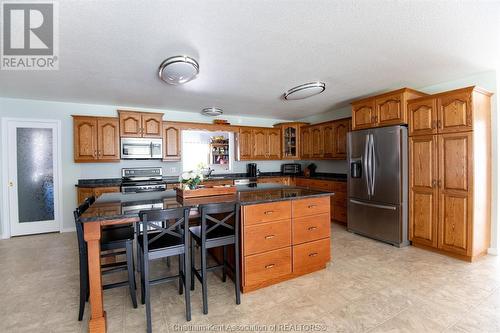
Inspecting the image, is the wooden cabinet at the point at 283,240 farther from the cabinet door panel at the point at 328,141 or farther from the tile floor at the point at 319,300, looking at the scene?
the cabinet door panel at the point at 328,141

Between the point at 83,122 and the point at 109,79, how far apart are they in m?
1.61

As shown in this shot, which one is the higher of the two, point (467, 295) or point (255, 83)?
point (255, 83)

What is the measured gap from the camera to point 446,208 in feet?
10.6

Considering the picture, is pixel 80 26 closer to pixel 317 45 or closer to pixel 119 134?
pixel 317 45

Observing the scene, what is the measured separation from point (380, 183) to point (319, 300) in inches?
89.5

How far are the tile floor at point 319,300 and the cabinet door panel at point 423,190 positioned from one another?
42cm

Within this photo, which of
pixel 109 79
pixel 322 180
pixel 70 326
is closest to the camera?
pixel 70 326

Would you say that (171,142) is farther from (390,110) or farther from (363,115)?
(390,110)

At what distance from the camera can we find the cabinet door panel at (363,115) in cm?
390

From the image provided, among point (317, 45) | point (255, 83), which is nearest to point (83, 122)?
point (255, 83)

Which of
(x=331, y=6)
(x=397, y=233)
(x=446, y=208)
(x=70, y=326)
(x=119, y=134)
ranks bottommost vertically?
(x=70, y=326)

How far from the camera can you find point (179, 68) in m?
2.51

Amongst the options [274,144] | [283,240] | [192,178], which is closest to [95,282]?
[192,178]

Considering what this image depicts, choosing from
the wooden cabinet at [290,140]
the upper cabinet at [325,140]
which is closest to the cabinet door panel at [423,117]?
the upper cabinet at [325,140]
